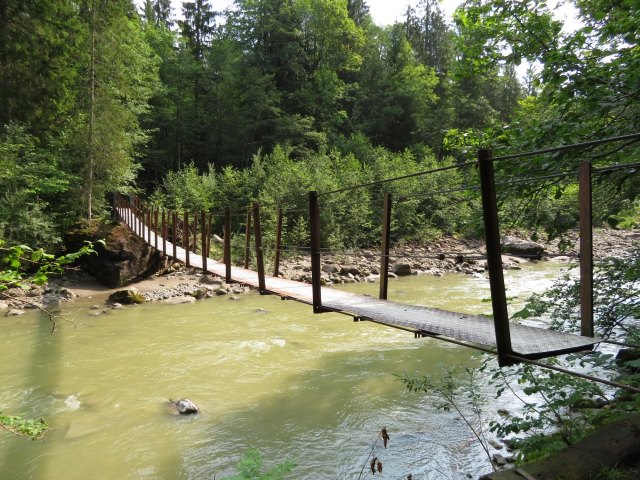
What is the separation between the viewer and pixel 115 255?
10.1 metres

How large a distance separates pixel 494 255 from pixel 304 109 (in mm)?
21500

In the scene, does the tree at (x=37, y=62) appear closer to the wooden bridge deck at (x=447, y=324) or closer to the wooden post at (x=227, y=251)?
the wooden post at (x=227, y=251)

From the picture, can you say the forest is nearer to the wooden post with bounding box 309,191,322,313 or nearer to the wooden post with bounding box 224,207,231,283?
the wooden post with bounding box 309,191,322,313

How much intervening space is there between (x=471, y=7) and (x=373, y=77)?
881 inches

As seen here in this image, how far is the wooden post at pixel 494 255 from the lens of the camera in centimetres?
151

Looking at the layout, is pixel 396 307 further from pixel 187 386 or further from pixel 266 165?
pixel 266 165

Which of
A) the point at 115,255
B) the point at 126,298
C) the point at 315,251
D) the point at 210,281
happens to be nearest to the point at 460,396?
the point at 315,251

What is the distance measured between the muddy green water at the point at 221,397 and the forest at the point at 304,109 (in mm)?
1800

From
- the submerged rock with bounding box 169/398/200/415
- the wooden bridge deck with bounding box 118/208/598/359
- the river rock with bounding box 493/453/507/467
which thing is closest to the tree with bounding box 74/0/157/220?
the submerged rock with bounding box 169/398/200/415

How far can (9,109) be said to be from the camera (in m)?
10.8

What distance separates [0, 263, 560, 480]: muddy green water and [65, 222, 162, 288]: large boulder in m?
2.59

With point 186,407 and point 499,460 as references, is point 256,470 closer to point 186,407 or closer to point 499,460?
point 499,460

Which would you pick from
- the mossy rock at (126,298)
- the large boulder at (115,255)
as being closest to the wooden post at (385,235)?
the mossy rock at (126,298)

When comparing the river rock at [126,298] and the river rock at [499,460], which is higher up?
the river rock at [126,298]
